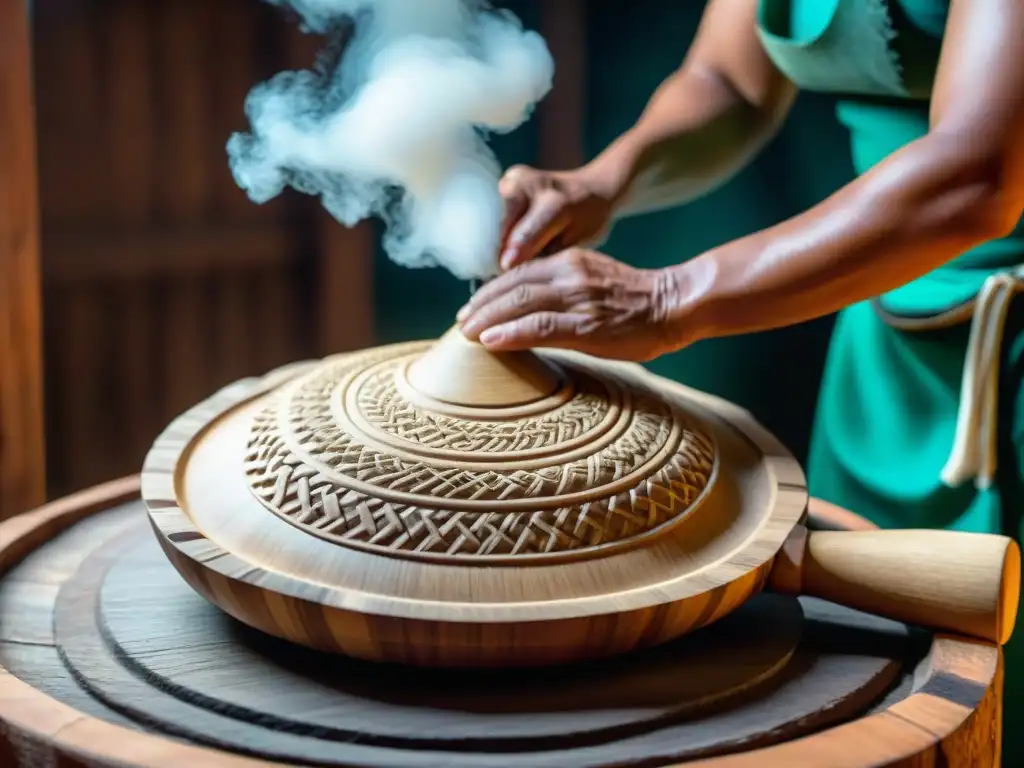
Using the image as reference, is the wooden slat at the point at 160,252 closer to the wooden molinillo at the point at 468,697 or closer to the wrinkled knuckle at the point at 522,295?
the wooden molinillo at the point at 468,697

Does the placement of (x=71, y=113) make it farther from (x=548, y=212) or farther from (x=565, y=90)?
(x=548, y=212)

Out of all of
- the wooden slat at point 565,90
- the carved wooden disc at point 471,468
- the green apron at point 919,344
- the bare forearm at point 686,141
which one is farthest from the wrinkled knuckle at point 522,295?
the wooden slat at point 565,90

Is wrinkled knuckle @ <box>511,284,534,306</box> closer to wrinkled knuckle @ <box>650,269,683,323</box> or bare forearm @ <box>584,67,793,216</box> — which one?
wrinkled knuckle @ <box>650,269,683,323</box>

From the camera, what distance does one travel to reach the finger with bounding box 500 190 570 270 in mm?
1329

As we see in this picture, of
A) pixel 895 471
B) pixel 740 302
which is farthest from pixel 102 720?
pixel 895 471

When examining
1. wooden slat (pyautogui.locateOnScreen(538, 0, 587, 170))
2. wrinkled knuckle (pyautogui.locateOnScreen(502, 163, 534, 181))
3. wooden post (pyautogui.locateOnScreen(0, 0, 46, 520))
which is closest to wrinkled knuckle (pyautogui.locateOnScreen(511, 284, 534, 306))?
wrinkled knuckle (pyautogui.locateOnScreen(502, 163, 534, 181))

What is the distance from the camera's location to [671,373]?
2.67 meters

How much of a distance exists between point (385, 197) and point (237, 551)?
1.92 feet

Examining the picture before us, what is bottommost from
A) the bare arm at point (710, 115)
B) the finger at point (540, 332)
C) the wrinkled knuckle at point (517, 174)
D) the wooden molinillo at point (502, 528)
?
the wooden molinillo at point (502, 528)

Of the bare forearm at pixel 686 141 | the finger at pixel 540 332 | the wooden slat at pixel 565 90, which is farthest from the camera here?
the wooden slat at pixel 565 90

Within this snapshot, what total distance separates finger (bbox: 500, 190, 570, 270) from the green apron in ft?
1.18

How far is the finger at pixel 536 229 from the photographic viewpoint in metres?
1.33

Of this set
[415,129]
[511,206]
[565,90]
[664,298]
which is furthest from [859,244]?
[565,90]

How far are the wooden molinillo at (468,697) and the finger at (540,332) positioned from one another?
0.32 metres
